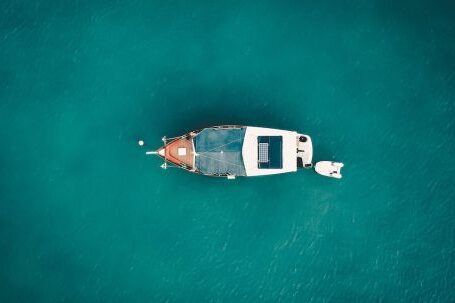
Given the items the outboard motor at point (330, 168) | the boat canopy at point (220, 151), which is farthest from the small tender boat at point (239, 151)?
the outboard motor at point (330, 168)

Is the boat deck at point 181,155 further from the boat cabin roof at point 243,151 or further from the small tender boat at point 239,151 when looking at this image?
the boat cabin roof at point 243,151

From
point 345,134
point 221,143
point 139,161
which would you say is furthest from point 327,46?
point 139,161

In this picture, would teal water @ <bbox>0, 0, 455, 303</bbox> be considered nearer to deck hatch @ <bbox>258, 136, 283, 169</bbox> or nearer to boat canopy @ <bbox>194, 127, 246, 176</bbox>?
boat canopy @ <bbox>194, 127, 246, 176</bbox>

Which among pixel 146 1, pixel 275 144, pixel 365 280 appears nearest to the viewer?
pixel 275 144

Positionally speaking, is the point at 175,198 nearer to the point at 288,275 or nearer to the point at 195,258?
the point at 195,258

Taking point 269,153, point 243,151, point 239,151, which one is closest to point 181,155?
point 239,151

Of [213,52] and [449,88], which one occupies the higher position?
[213,52]

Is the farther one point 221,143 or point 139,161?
point 139,161
